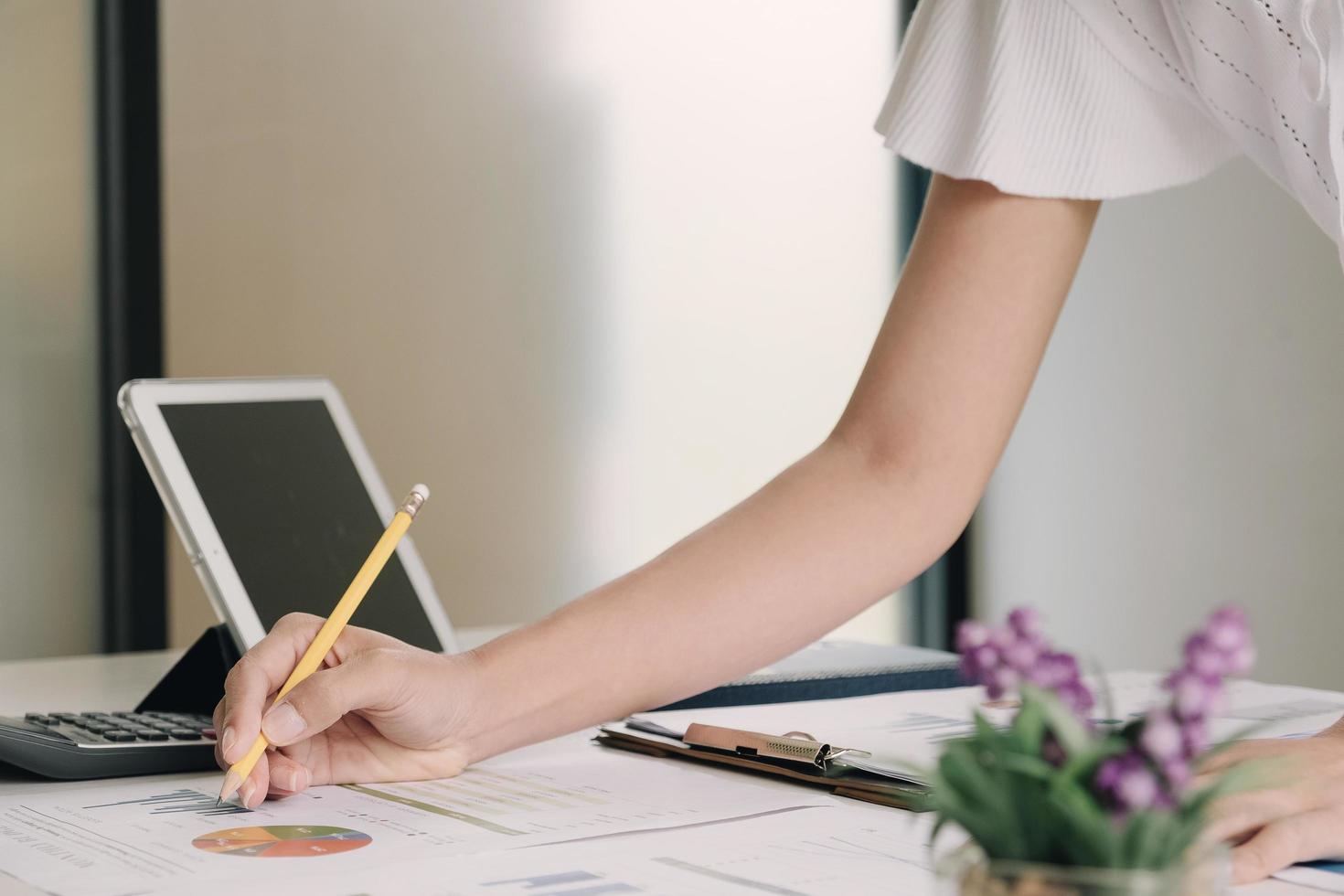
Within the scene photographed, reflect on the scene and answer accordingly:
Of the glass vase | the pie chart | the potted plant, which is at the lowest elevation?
the pie chart

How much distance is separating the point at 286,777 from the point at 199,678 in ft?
0.95

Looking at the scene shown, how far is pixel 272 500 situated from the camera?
1.07m

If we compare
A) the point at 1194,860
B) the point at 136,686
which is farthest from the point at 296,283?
the point at 1194,860

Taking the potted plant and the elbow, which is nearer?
the potted plant

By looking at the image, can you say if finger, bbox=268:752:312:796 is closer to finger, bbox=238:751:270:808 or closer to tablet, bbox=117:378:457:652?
finger, bbox=238:751:270:808

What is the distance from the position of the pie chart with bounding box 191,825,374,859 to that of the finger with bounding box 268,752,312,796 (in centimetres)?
6

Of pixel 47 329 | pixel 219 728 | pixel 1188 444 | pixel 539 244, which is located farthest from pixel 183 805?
pixel 1188 444

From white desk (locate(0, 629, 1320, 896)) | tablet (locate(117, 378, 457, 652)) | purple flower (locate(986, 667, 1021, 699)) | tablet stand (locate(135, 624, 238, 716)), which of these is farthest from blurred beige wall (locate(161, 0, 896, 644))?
purple flower (locate(986, 667, 1021, 699))

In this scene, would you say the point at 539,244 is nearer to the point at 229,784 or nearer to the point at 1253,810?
the point at 229,784

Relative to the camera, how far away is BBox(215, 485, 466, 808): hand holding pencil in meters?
0.72

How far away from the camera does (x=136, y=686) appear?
1.18 metres

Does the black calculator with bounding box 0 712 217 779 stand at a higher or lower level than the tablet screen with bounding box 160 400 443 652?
lower

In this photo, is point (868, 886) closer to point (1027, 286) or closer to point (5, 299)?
point (1027, 286)

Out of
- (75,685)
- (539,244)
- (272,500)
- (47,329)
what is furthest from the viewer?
(539,244)
